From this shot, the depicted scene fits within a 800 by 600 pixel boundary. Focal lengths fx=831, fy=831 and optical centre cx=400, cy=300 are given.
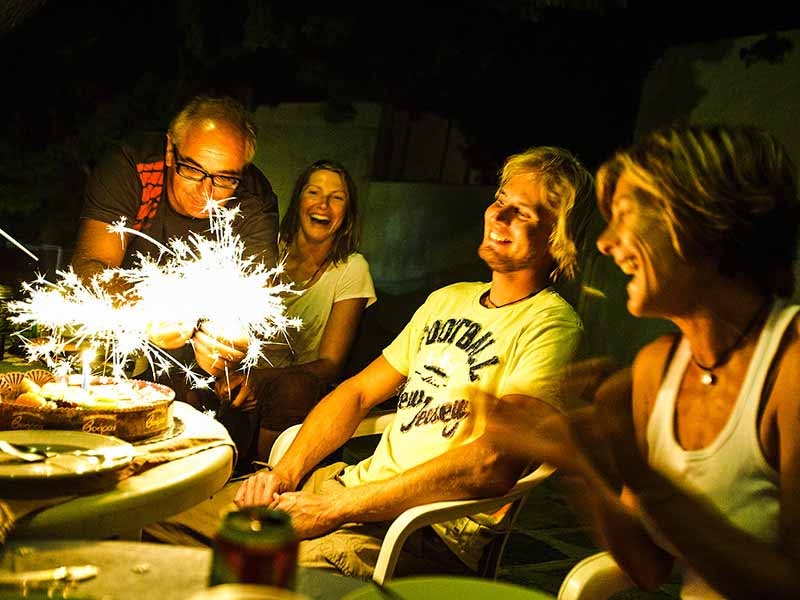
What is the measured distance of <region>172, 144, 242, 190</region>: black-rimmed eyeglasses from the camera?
12.4ft

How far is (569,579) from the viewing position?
7.05 ft

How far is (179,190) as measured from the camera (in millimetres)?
4027

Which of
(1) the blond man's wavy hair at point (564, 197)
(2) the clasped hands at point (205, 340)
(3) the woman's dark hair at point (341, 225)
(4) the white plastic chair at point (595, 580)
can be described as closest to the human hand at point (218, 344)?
(2) the clasped hands at point (205, 340)

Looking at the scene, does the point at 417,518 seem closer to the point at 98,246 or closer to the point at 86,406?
the point at 86,406

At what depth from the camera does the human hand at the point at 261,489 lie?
297cm

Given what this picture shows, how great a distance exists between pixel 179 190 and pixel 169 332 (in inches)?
40.9

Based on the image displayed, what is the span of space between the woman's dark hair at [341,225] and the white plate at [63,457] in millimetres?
2719

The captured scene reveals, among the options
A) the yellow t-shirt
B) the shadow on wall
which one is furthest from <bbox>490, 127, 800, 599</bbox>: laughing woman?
the shadow on wall

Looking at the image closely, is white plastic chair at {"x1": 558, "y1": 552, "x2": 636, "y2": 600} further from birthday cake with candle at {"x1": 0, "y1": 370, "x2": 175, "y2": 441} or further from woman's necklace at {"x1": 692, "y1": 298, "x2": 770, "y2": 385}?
birthday cake with candle at {"x1": 0, "y1": 370, "x2": 175, "y2": 441}

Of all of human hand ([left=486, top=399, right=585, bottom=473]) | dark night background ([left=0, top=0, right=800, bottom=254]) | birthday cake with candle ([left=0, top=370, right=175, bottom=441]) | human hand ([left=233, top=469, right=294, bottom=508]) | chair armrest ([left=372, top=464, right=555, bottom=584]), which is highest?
dark night background ([left=0, top=0, right=800, bottom=254])

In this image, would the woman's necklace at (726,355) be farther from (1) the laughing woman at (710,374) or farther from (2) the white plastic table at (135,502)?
(2) the white plastic table at (135,502)

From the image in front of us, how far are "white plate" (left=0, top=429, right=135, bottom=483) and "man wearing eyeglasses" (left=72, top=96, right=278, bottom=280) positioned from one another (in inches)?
67.9

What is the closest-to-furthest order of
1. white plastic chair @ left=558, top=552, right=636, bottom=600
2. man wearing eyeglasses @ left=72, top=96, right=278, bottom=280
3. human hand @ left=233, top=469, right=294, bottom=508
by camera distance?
white plastic chair @ left=558, top=552, right=636, bottom=600
human hand @ left=233, top=469, right=294, bottom=508
man wearing eyeglasses @ left=72, top=96, right=278, bottom=280

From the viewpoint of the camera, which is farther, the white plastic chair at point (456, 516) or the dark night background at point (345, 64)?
the dark night background at point (345, 64)
